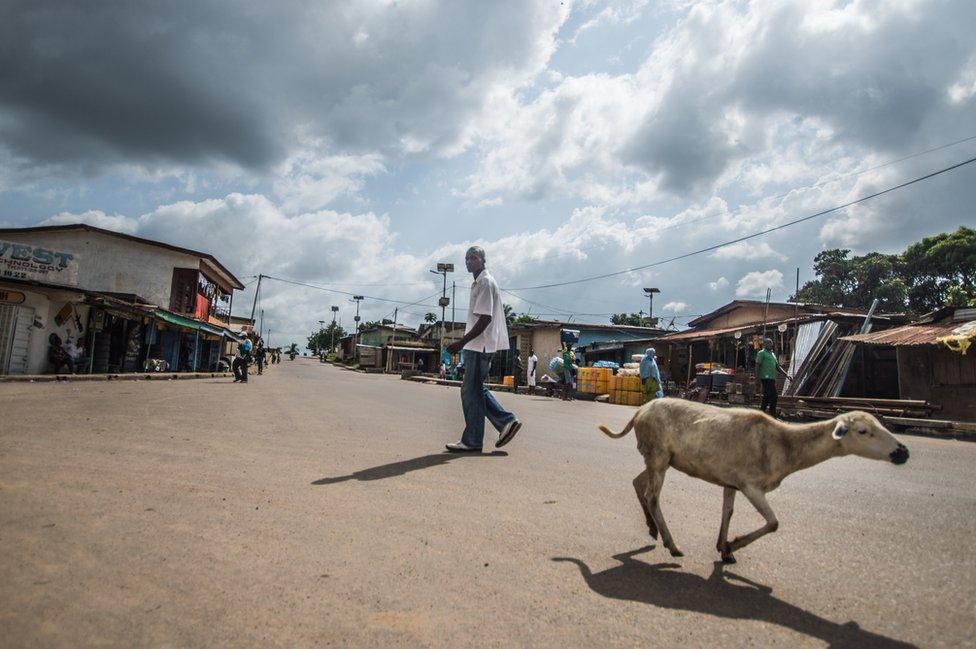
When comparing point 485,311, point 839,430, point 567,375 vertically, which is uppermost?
point 485,311

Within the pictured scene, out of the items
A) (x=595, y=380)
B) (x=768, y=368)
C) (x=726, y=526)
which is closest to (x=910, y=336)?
(x=768, y=368)

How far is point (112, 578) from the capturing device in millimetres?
2193

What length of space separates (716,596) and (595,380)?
18389 millimetres

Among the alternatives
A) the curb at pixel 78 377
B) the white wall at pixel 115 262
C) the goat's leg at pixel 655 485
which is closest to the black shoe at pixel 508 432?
the goat's leg at pixel 655 485

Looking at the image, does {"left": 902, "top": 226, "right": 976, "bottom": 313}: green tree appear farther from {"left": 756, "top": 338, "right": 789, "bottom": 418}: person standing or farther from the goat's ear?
the goat's ear

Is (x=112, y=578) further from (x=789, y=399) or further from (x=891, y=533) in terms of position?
(x=789, y=399)

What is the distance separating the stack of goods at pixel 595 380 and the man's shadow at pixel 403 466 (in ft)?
48.7

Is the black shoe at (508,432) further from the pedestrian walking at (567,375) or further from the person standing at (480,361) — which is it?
the pedestrian walking at (567,375)

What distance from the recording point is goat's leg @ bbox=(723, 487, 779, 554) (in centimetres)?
248

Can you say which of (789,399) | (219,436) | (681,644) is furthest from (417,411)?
(789,399)

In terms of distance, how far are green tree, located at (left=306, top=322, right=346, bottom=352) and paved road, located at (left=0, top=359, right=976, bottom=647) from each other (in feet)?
399

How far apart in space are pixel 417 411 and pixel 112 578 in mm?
8774

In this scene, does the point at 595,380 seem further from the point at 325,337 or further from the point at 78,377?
the point at 325,337

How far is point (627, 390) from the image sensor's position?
61.3 ft
